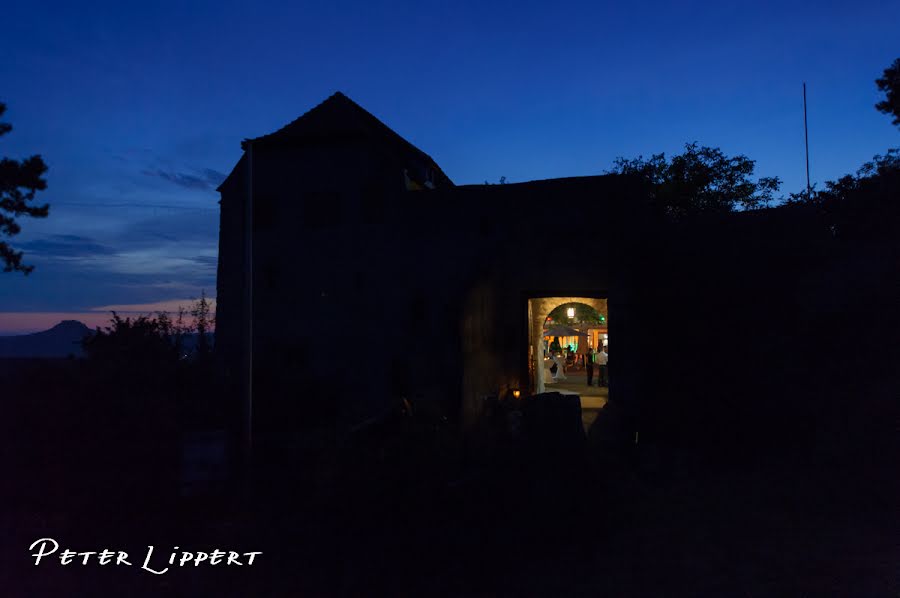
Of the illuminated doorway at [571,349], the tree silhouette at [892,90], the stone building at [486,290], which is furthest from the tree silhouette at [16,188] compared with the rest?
the tree silhouette at [892,90]

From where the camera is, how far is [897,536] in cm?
691

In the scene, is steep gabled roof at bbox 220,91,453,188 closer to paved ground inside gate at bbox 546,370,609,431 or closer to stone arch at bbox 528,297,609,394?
stone arch at bbox 528,297,609,394

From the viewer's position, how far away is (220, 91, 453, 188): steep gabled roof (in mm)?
17656

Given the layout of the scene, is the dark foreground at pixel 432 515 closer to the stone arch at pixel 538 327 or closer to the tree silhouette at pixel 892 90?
the stone arch at pixel 538 327

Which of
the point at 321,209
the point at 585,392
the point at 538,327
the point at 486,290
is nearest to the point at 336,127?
the point at 321,209

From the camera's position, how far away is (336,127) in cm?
1798

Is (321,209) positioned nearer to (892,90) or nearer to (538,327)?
(538,327)

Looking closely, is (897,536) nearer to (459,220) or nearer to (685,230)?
(685,230)

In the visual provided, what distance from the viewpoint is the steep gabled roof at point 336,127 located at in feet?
57.9

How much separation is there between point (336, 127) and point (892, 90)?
1811cm

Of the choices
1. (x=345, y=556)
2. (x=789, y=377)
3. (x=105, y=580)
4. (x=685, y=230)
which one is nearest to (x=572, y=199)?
(x=685, y=230)

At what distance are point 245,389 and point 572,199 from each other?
10453mm

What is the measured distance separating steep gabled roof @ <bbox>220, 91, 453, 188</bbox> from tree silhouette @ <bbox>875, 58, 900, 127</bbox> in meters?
15.8

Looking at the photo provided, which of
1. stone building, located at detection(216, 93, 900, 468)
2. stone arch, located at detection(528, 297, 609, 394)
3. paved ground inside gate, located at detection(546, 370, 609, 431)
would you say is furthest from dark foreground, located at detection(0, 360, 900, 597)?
stone arch, located at detection(528, 297, 609, 394)
